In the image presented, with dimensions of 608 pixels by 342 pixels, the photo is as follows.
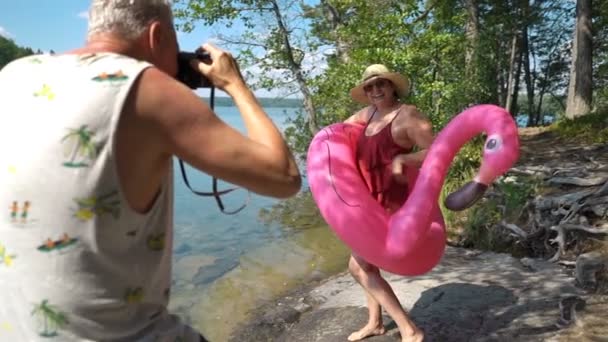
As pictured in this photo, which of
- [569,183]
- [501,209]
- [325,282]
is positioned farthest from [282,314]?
[569,183]

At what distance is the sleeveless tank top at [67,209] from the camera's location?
99 cm

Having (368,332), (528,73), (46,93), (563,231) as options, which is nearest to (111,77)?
(46,93)

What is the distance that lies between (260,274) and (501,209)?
279 cm

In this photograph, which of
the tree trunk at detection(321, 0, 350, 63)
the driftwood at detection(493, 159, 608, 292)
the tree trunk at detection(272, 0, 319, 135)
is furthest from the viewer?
the tree trunk at detection(272, 0, 319, 135)

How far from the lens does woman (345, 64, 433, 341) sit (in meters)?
3.14

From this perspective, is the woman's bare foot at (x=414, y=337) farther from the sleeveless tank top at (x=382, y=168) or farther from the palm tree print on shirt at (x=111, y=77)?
the palm tree print on shirt at (x=111, y=77)

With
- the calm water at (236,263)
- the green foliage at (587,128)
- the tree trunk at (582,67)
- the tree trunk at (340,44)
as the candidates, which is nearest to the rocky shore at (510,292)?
the calm water at (236,263)

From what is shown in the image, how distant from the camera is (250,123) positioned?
1.17 m

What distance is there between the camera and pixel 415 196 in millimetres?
3035

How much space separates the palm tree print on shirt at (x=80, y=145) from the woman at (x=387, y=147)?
7.67ft

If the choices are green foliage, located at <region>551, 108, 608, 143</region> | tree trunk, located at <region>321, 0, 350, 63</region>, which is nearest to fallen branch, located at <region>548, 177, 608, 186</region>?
tree trunk, located at <region>321, 0, 350, 63</region>

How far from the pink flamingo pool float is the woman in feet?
0.29

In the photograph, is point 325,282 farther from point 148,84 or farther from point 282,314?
point 148,84

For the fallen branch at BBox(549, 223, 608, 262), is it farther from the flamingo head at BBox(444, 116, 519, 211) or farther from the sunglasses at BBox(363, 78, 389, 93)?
the sunglasses at BBox(363, 78, 389, 93)
